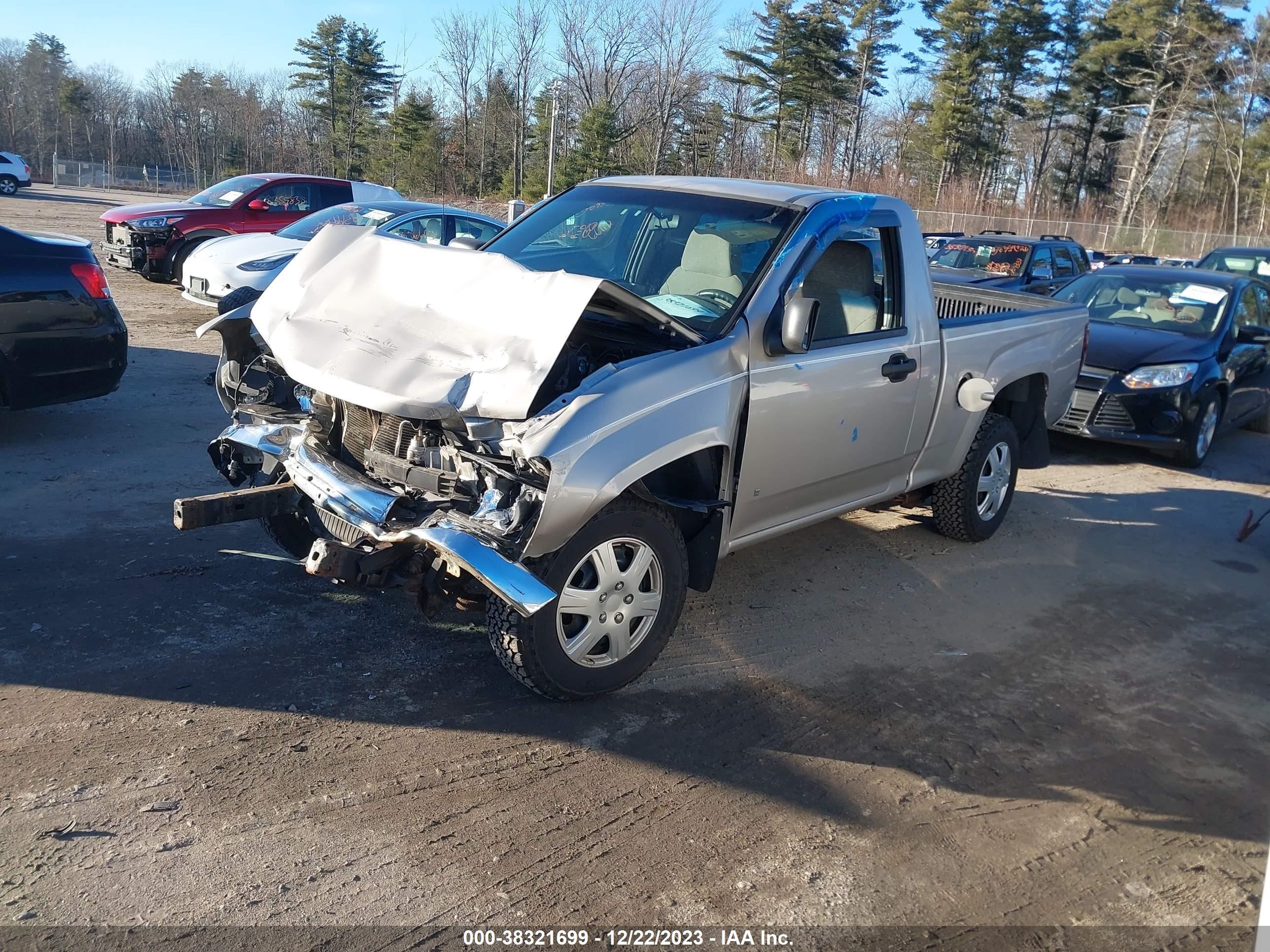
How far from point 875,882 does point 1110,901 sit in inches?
30.2

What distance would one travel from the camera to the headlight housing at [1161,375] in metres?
9.07

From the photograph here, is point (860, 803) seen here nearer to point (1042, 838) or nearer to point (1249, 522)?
point (1042, 838)

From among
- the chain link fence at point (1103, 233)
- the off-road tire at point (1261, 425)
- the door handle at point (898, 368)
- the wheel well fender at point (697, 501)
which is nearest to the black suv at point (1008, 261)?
the off-road tire at point (1261, 425)

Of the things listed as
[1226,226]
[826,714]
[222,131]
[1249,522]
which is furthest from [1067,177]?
[826,714]

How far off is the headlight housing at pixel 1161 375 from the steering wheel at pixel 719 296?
6.08 m

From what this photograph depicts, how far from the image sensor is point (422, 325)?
406 cm

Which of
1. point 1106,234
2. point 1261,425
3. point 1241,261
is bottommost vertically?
point 1261,425

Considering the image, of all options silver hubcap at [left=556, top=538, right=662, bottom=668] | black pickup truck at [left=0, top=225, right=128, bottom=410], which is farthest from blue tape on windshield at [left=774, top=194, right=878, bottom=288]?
black pickup truck at [left=0, top=225, right=128, bottom=410]

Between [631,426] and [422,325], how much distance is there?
0.98m

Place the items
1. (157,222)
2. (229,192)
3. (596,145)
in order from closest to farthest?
(157,222), (229,192), (596,145)

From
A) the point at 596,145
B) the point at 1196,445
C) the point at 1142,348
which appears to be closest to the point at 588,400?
the point at 1142,348

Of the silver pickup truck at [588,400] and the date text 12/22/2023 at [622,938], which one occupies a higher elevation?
the silver pickup truck at [588,400]

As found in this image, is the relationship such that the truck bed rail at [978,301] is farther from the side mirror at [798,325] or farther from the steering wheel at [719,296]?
the side mirror at [798,325]

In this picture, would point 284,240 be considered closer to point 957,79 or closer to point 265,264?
point 265,264
